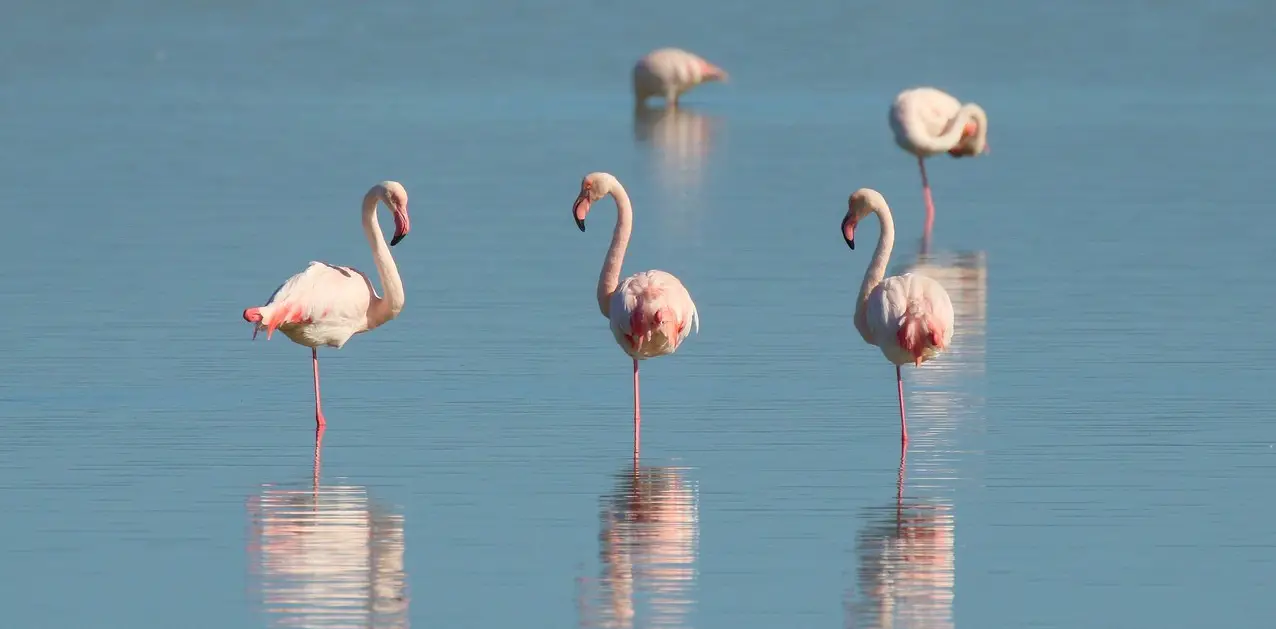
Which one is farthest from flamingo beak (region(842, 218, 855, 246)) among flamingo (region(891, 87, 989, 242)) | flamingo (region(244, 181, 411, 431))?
flamingo (region(891, 87, 989, 242))

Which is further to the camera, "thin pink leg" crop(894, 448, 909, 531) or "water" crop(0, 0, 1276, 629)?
"thin pink leg" crop(894, 448, 909, 531)

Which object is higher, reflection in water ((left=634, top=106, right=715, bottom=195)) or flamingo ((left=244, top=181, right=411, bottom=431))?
reflection in water ((left=634, top=106, right=715, bottom=195))

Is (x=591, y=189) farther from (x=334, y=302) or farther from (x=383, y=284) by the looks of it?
(x=334, y=302)

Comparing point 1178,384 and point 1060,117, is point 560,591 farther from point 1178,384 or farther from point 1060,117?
point 1060,117

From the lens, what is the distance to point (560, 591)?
695 centimetres

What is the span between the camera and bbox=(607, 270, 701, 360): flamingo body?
9.32 meters

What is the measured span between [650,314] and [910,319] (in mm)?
1049

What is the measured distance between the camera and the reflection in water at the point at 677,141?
21016mm

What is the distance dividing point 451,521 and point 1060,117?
2202cm

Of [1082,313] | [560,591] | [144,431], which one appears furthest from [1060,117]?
[560,591]

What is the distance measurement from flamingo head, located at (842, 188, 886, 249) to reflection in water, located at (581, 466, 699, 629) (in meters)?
1.78

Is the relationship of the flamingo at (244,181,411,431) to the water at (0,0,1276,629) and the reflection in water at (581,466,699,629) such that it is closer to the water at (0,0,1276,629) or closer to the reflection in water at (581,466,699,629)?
the water at (0,0,1276,629)

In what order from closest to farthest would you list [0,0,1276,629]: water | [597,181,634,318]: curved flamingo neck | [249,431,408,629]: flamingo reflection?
[249,431,408,629]: flamingo reflection → [0,0,1276,629]: water → [597,181,634,318]: curved flamingo neck

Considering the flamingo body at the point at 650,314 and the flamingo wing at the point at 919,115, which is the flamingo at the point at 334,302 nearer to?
the flamingo body at the point at 650,314
